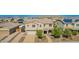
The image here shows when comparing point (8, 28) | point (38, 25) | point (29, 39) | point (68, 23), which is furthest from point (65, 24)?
point (8, 28)

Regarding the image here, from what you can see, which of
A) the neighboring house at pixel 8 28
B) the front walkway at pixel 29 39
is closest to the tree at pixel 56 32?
the front walkway at pixel 29 39

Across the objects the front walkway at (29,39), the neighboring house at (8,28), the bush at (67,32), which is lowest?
the front walkway at (29,39)

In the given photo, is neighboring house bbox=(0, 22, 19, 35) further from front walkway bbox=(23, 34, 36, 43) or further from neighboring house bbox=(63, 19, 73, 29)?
neighboring house bbox=(63, 19, 73, 29)

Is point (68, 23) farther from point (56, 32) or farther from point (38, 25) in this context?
point (38, 25)

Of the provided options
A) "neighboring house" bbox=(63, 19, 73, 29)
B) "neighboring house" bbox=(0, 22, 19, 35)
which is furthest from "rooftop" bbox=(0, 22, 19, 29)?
"neighboring house" bbox=(63, 19, 73, 29)

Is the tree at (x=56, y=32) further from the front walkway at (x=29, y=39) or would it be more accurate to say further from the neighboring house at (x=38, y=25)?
the front walkway at (x=29, y=39)
